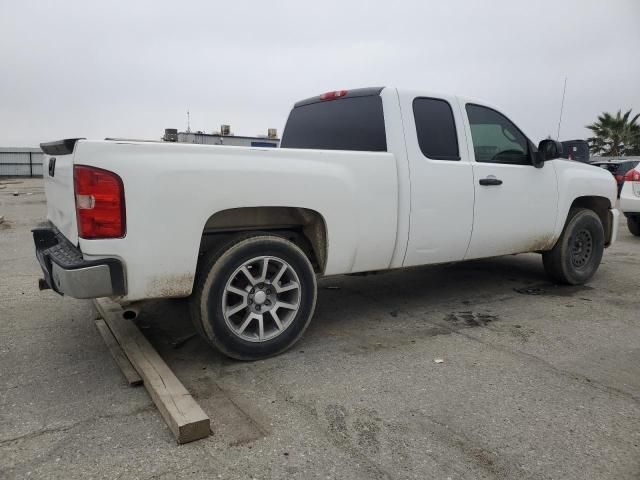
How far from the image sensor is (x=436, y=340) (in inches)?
157

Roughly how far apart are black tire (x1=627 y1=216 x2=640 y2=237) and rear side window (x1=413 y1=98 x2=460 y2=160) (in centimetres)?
735

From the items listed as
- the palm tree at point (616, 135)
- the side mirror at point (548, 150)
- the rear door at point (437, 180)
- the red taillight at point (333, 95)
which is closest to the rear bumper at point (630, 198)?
the side mirror at point (548, 150)

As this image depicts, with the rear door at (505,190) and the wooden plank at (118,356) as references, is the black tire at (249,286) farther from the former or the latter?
the rear door at (505,190)

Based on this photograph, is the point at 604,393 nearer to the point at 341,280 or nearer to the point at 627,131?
the point at 341,280

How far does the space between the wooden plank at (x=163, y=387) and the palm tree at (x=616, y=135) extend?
40970 mm

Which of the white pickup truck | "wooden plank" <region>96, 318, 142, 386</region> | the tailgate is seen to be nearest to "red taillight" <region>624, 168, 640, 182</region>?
the white pickup truck

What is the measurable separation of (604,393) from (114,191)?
315 centimetres

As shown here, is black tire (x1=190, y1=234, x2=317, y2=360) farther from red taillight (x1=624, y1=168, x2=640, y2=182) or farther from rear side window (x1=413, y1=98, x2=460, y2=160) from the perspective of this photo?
red taillight (x1=624, y1=168, x2=640, y2=182)

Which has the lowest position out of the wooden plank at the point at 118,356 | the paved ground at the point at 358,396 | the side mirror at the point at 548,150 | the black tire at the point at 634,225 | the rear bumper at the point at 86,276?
the paved ground at the point at 358,396

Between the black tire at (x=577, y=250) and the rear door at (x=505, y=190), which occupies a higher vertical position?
the rear door at (x=505, y=190)

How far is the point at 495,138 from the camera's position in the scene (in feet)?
15.9

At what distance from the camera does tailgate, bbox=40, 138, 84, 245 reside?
3004mm

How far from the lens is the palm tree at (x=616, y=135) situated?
38188 millimetres

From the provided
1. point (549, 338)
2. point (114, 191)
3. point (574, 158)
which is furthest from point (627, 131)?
point (114, 191)
